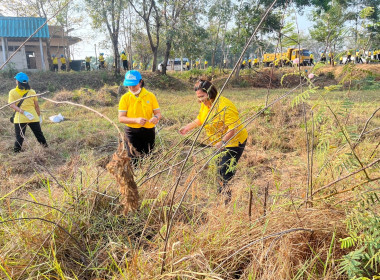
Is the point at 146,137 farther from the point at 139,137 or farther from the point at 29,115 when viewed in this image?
the point at 29,115

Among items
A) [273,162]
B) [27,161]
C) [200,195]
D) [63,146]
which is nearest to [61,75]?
[63,146]

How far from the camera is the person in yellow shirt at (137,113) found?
303 centimetres

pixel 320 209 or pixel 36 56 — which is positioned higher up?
pixel 36 56

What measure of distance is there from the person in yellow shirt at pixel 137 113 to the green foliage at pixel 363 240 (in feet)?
7.32

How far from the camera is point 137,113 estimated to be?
10.3 feet

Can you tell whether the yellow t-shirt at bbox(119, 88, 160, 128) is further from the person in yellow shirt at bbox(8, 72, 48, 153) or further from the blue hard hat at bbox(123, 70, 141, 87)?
the person in yellow shirt at bbox(8, 72, 48, 153)

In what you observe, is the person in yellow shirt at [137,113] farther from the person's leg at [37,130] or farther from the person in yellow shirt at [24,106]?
the person's leg at [37,130]

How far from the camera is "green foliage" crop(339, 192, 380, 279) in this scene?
104 cm

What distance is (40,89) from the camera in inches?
531

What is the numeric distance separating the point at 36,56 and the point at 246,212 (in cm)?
2475

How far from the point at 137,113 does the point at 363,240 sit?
8.29 feet

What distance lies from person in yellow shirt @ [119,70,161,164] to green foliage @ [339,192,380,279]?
223cm

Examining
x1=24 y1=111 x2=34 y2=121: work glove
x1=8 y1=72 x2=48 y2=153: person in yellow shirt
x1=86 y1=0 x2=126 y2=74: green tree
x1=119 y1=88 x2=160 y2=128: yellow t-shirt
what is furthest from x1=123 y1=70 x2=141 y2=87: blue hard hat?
x1=86 y1=0 x2=126 y2=74: green tree

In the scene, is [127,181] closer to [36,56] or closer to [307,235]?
[307,235]
